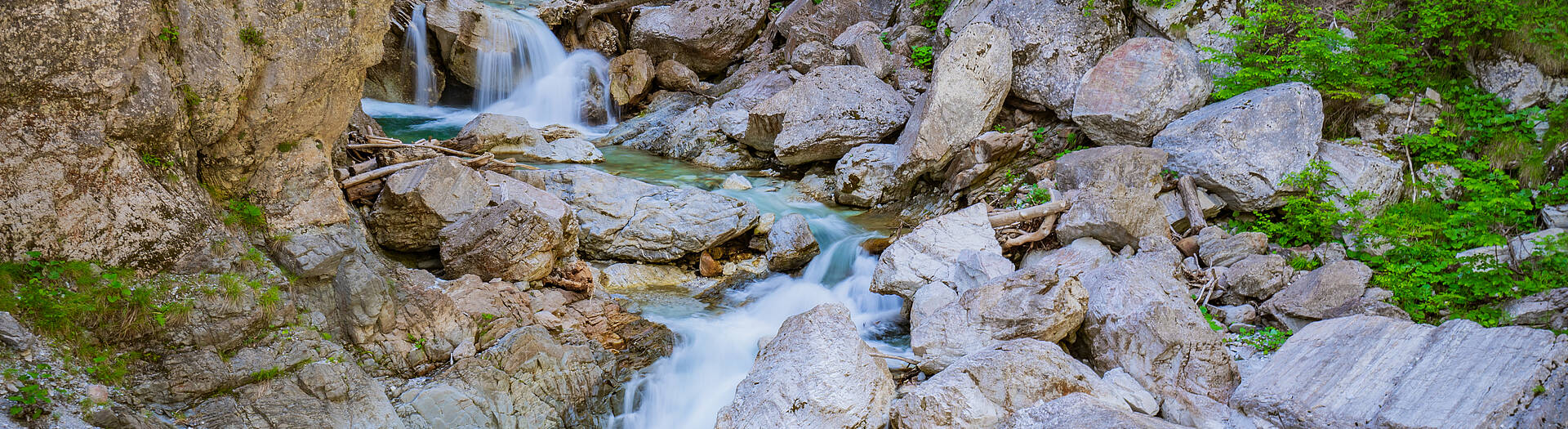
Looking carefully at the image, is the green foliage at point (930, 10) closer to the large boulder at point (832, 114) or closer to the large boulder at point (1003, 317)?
the large boulder at point (832, 114)

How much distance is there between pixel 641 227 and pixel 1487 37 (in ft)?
29.4

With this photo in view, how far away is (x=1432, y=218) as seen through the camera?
24.4 feet

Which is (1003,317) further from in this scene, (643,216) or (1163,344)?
(643,216)

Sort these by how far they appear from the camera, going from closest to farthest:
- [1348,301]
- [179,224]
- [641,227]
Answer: [179,224]
[1348,301]
[641,227]

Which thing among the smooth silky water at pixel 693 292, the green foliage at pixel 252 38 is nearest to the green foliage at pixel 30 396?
the green foliage at pixel 252 38

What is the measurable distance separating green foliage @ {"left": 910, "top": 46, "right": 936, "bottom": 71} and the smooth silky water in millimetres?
2881

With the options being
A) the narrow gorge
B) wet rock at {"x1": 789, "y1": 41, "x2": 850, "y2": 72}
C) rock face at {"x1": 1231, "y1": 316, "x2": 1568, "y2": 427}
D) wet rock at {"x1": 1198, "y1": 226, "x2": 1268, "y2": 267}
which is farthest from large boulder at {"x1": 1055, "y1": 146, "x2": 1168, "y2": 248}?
wet rock at {"x1": 789, "y1": 41, "x2": 850, "y2": 72}

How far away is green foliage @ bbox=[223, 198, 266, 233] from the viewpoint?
18.1 ft

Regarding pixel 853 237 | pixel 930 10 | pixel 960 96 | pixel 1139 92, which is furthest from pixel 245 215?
pixel 930 10

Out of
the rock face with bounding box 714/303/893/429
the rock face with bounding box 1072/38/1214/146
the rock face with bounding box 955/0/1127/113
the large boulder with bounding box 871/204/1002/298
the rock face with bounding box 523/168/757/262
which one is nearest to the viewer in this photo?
the rock face with bounding box 714/303/893/429

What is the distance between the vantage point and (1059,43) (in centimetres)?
1055

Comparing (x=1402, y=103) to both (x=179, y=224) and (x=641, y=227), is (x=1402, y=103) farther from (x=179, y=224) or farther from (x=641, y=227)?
(x=179, y=224)

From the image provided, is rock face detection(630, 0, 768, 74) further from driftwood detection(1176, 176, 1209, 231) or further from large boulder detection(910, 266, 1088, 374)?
large boulder detection(910, 266, 1088, 374)

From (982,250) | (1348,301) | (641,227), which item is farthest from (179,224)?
(1348,301)
